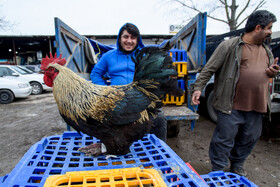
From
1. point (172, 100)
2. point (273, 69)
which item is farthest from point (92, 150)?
point (172, 100)

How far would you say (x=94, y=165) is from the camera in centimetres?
133

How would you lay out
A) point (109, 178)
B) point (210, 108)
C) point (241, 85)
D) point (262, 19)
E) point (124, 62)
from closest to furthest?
point (109, 178) < point (262, 19) < point (241, 85) < point (124, 62) < point (210, 108)

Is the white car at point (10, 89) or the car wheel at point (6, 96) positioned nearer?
the white car at point (10, 89)

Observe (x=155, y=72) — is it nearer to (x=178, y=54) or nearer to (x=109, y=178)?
(x=109, y=178)

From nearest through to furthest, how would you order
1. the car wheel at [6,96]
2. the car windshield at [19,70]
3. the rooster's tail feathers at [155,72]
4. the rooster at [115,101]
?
the rooster at [115,101]
the rooster's tail feathers at [155,72]
the car wheel at [6,96]
the car windshield at [19,70]

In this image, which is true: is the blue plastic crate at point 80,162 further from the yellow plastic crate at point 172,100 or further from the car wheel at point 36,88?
the car wheel at point 36,88

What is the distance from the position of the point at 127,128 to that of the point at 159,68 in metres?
0.78

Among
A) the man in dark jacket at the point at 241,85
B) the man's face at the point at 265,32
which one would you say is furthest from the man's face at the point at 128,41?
the man's face at the point at 265,32

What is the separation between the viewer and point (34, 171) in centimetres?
118

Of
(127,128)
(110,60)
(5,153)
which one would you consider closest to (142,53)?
(110,60)

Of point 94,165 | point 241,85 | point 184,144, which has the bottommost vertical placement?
point 184,144

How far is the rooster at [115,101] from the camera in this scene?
1.68 m

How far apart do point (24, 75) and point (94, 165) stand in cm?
1129

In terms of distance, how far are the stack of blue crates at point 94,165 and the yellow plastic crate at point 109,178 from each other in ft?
0.22
